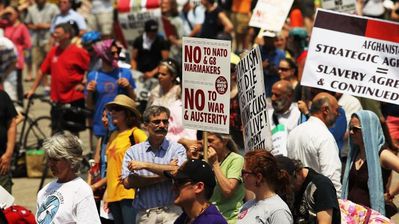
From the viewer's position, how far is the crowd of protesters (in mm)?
8555

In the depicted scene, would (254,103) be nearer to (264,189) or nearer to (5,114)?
(264,189)

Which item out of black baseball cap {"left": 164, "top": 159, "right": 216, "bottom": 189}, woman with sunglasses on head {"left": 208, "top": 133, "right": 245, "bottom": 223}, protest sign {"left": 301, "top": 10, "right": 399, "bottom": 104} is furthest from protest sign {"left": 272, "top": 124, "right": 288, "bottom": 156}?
black baseball cap {"left": 164, "top": 159, "right": 216, "bottom": 189}

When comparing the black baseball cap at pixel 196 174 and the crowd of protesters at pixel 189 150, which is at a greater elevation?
the black baseball cap at pixel 196 174

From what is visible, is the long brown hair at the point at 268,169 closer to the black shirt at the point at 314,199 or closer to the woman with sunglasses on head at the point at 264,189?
the woman with sunglasses on head at the point at 264,189

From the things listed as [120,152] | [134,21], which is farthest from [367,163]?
[134,21]

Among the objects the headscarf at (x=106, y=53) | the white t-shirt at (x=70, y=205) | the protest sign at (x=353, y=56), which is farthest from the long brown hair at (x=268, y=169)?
the headscarf at (x=106, y=53)

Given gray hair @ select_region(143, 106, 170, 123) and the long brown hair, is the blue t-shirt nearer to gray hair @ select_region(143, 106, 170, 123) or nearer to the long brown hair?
gray hair @ select_region(143, 106, 170, 123)

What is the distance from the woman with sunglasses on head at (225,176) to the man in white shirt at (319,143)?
676 mm

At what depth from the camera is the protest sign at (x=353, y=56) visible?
11.3 meters

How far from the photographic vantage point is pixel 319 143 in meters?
10.6

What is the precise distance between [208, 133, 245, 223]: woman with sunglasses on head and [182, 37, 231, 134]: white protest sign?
0.56 feet

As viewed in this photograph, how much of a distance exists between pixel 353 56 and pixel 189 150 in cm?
185

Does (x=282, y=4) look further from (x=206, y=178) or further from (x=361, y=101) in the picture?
(x=206, y=178)

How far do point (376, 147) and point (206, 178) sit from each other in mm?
2600
